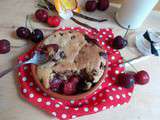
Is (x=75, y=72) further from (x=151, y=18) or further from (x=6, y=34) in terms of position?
(x=151, y=18)

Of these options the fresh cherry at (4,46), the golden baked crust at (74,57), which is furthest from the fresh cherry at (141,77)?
the fresh cherry at (4,46)

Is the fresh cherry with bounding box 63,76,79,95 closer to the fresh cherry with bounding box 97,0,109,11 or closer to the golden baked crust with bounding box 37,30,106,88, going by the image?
the golden baked crust with bounding box 37,30,106,88

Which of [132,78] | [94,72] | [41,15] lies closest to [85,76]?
[94,72]

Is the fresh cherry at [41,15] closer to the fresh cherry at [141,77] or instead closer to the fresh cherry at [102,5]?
the fresh cherry at [102,5]

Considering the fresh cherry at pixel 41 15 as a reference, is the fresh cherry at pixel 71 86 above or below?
below

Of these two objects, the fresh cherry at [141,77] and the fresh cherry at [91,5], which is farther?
the fresh cherry at [91,5]

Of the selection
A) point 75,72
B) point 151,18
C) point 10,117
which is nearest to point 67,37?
point 75,72

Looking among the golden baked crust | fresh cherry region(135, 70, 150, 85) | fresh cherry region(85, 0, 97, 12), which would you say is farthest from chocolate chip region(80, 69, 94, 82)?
fresh cherry region(85, 0, 97, 12)

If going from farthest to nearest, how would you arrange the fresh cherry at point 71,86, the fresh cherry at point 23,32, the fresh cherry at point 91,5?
1. the fresh cherry at point 91,5
2. the fresh cherry at point 23,32
3. the fresh cherry at point 71,86
